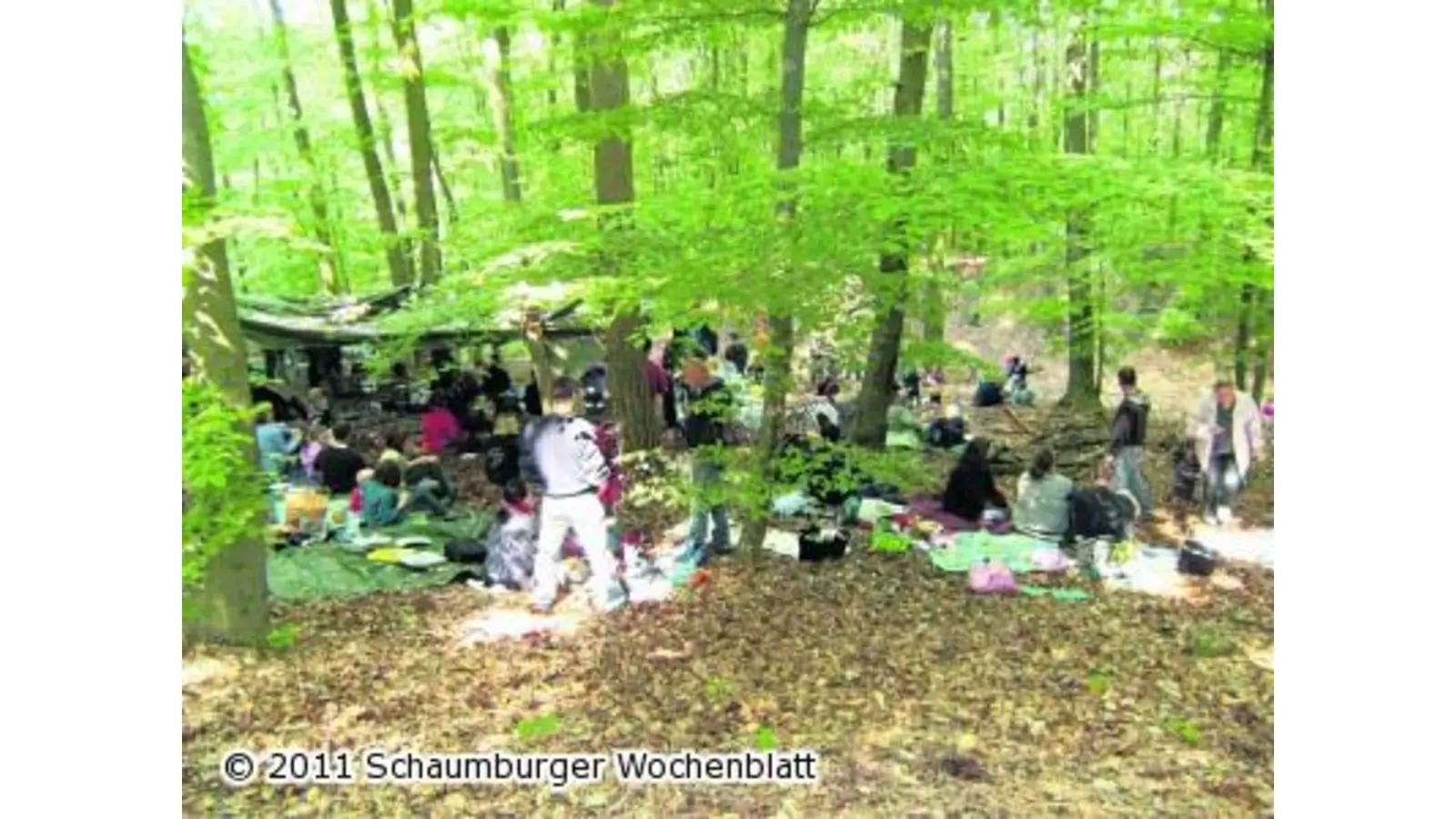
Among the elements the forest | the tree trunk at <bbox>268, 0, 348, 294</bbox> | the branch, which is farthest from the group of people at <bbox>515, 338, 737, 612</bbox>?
the branch

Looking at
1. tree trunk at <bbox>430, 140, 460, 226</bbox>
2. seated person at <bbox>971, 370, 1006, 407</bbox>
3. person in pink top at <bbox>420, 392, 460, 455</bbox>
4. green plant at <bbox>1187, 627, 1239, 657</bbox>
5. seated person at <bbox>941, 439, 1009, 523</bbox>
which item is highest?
tree trunk at <bbox>430, 140, 460, 226</bbox>

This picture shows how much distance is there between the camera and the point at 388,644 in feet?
15.4

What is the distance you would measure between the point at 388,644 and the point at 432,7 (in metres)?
3.72

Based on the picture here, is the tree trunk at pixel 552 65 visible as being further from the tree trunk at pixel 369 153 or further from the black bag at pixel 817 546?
the black bag at pixel 817 546

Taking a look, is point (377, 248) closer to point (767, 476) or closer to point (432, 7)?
point (432, 7)

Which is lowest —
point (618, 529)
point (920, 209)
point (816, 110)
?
point (618, 529)

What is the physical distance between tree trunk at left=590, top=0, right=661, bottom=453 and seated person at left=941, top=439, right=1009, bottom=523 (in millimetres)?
1895

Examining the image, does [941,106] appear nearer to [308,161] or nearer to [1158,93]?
[1158,93]

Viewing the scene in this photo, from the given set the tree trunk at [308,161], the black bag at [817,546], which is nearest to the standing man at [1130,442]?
the black bag at [817,546]

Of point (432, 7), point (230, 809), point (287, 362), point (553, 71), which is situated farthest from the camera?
point (287, 362)

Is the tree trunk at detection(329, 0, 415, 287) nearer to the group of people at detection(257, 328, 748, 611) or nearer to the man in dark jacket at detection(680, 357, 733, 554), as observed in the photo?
the group of people at detection(257, 328, 748, 611)

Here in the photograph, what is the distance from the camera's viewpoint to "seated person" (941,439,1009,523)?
5.38 m

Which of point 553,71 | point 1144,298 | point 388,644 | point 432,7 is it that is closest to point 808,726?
point 388,644

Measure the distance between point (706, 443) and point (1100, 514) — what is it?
230 centimetres
